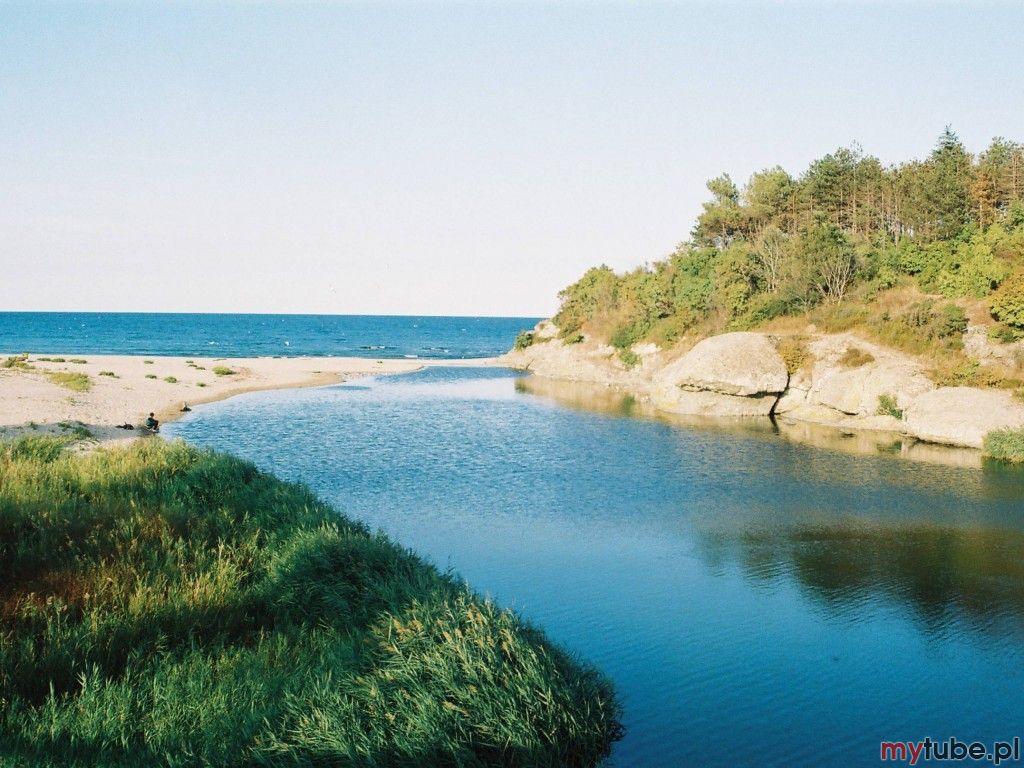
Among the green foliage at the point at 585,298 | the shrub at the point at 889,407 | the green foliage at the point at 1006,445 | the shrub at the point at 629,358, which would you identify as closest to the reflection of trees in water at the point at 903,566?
the green foliage at the point at 1006,445

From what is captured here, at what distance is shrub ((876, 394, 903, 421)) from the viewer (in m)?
38.6

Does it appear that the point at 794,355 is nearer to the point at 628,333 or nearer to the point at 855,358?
the point at 855,358

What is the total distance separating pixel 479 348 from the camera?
129875 millimetres

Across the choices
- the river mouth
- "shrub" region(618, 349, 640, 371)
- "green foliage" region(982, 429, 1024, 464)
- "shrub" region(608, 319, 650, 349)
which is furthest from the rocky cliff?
"shrub" region(608, 319, 650, 349)

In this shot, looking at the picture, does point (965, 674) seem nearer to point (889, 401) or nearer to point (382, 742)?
point (382, 742)

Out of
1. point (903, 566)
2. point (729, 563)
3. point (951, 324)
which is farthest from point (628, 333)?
point (903, 566)

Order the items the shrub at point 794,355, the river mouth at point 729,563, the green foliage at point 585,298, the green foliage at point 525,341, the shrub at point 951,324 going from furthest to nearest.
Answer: the green foliage at point 525,341 < the green foliage at point 585,298 < the shrub at point 794,355 < the shrub at point 951,324 < the river mouth at point 729,563

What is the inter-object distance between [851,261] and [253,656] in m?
50.3

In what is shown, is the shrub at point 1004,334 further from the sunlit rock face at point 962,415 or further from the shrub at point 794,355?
the shrub at point 794,355

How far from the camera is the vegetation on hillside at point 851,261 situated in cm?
4219

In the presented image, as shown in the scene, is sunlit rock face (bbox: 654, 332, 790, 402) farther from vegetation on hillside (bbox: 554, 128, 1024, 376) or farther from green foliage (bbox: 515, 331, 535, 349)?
green foliage (bbox: 515, 331, 535, 349)

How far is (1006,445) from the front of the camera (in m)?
31.0

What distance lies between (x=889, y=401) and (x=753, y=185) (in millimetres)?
39208

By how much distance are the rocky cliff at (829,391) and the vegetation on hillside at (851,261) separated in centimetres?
239
